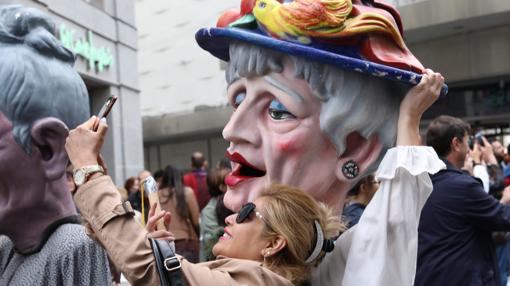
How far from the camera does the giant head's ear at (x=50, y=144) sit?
68.1 inches

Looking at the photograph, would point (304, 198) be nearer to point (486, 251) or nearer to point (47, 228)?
point (47, 228)

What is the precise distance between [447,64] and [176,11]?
845 centimetres

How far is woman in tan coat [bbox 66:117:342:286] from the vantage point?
1428mm

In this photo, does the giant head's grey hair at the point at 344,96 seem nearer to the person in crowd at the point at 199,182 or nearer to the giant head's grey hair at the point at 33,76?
the giant head's grey hair at the point at 33,76

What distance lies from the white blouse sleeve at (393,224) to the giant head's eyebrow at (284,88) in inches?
12.4

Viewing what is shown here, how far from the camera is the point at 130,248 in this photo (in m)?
1.41

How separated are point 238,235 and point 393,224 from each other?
43cm

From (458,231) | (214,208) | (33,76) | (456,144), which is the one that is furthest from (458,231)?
(214,208)

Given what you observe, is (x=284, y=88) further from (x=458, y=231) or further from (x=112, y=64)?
(x=112, y=64)

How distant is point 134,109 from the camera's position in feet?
35.7

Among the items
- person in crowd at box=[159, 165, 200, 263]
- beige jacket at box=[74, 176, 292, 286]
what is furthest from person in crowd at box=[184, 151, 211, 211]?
beige jacket at box=[74, 176, 292, 286]

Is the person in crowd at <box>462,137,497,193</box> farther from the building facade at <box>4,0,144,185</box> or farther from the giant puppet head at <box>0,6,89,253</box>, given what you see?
the building facade at <box>4,0,144,185</box>

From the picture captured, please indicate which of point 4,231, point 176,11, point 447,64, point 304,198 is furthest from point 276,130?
point 176,11

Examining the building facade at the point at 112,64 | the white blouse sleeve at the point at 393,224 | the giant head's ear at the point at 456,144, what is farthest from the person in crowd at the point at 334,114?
the building facade at the point at 112,64
